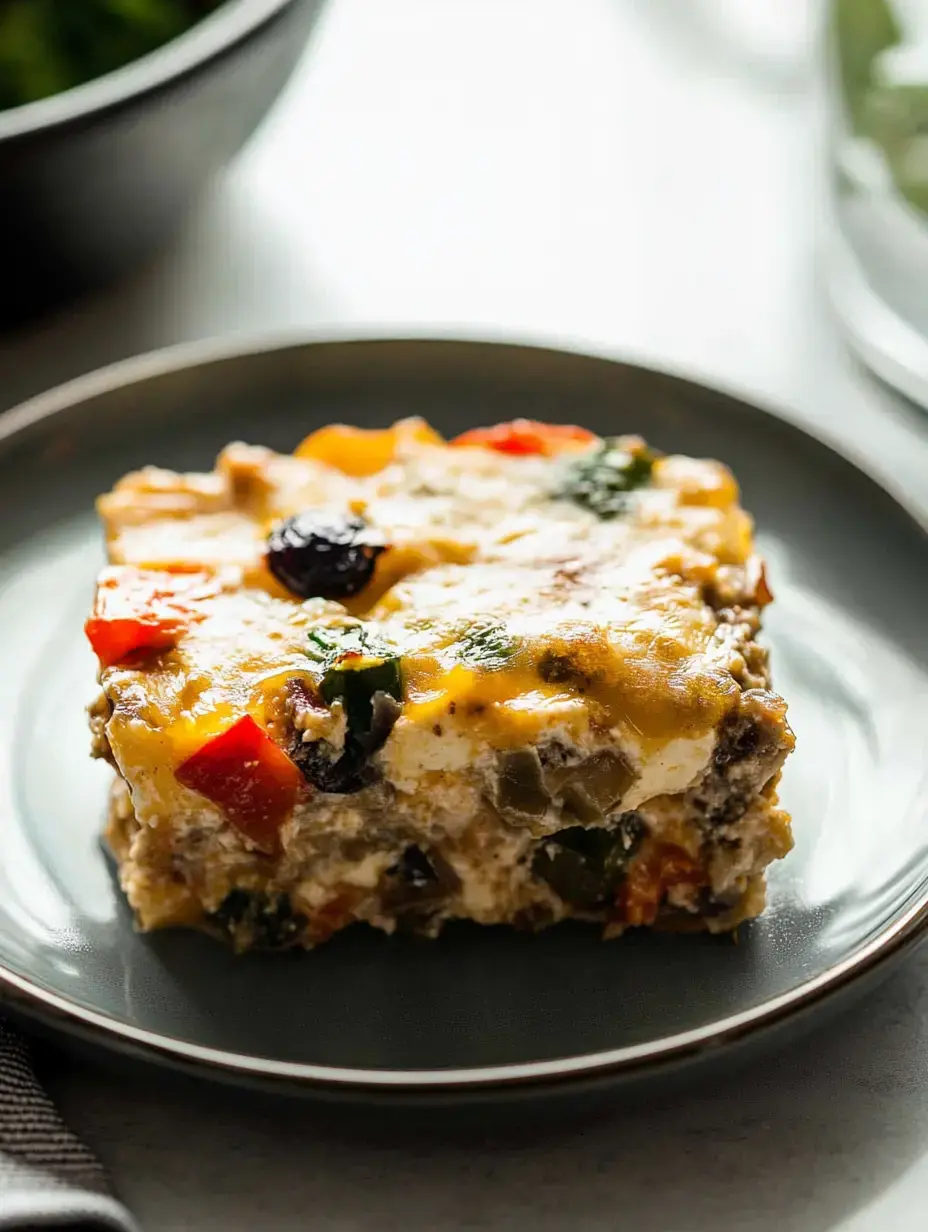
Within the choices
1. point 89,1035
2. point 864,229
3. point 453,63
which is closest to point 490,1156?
point 89,1035

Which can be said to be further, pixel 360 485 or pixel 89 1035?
pixel 360 485

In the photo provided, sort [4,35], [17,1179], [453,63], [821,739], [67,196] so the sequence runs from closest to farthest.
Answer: [17,1179] → [821,739] → [67,196] → [4,35] → [453,63]

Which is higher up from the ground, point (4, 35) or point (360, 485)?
point (4, 35)

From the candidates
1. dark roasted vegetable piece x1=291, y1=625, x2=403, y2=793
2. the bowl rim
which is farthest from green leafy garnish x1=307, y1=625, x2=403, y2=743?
the bowl rim

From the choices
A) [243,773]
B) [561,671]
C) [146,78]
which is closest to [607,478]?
[561,671]

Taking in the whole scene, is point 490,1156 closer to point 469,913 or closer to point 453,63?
point 469,913

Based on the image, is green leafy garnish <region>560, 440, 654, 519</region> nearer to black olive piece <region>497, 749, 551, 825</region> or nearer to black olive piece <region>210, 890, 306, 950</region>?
black olive piece <region>497, 749, 551, 825</region>

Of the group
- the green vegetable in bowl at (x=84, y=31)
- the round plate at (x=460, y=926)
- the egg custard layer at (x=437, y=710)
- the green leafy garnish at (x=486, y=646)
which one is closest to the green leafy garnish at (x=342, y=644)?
the egg custard layer at (x=437, y=710)

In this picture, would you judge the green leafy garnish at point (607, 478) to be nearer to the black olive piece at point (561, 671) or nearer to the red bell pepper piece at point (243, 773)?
the black olive piece at point (561, 671)
